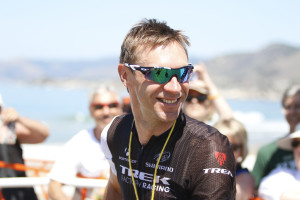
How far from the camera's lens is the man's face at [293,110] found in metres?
4.70

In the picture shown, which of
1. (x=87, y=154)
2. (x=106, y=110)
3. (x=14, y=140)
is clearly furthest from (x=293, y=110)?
(x=14, y=140)

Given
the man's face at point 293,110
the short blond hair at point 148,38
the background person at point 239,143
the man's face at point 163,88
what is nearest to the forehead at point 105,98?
the background person at point 239,143

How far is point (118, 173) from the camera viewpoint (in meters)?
2.27

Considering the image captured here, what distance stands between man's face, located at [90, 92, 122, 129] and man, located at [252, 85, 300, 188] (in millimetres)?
1416

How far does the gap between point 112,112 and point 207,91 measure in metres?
0.97

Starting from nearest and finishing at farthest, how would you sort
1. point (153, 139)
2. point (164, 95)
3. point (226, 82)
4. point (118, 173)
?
1. point (164, 95)
2. point (153, 139)
3. point (118, 173)
4. point (226, 82)

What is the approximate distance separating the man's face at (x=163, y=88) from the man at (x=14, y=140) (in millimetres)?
2174

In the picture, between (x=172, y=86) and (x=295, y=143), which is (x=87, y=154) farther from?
(x=172, y=86)

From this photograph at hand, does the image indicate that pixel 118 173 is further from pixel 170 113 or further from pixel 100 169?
pixel 100 169

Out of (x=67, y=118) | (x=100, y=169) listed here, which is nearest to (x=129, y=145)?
(x=100, y=169)

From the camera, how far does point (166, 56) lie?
6.32ft

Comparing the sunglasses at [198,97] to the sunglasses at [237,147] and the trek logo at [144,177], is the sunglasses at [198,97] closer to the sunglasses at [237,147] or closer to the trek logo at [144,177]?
the sunglasses at [237,147]

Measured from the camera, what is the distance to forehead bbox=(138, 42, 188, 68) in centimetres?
192

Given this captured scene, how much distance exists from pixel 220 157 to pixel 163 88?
0.37 metres
